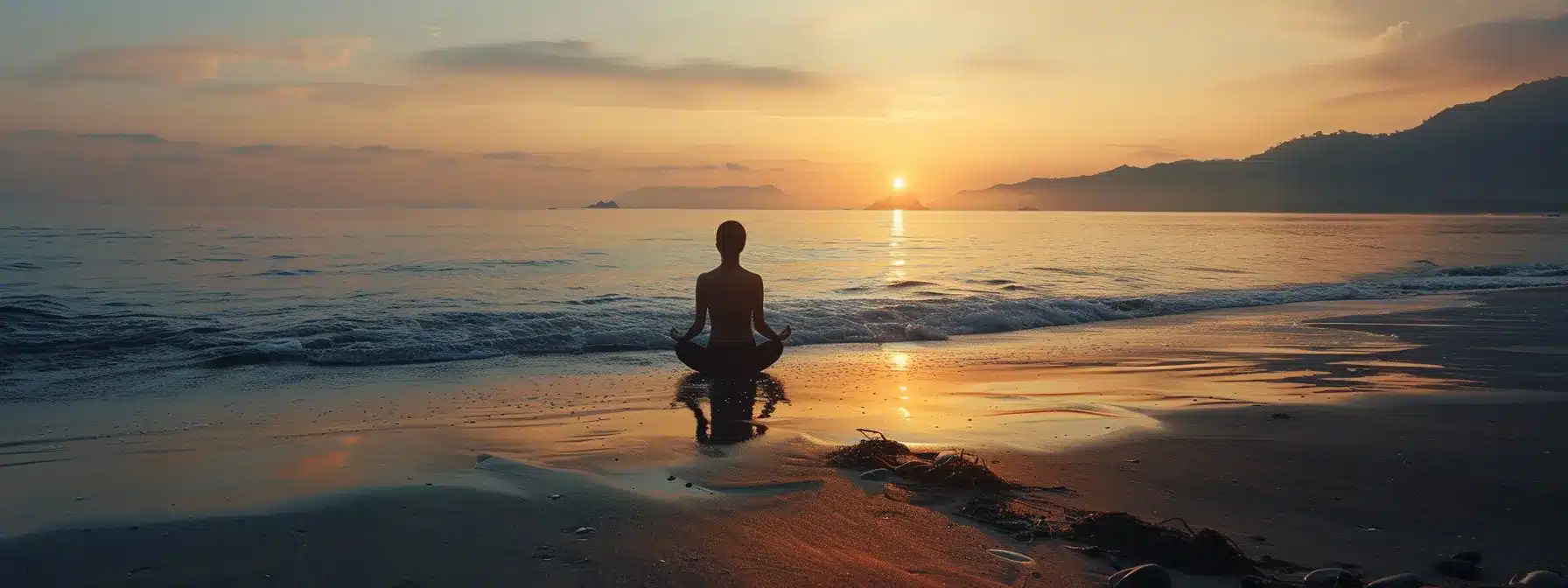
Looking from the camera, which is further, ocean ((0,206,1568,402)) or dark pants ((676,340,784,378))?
ocean ((0,206,1568,402))

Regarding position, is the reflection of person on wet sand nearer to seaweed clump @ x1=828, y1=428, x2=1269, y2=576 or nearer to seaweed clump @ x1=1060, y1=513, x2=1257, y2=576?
seaweed clump @ x1=828, y1=428, x2=1269, y2=576

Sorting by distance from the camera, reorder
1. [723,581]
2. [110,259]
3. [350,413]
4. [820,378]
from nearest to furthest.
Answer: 1. [723,581]
2. [350,413]
3. [820,378]
4. [110,259]

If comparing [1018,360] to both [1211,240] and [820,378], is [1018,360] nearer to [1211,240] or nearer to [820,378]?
[820,378]

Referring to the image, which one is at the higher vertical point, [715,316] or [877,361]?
[715,316]

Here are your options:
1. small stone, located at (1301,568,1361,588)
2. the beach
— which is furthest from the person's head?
small stone, located at (1301,568,1361,588)

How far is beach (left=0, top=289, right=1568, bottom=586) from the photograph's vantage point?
4.44 m

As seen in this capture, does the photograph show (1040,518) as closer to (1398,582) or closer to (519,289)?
(1398,582)

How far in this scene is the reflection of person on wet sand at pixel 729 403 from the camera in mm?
7512

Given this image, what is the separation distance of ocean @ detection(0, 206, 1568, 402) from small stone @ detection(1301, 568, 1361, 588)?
10767 millimetres

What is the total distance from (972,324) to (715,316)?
807 cm

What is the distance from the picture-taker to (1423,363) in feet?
38.5

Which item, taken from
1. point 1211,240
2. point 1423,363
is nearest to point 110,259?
point 1423,363

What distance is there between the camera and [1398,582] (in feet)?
13.0

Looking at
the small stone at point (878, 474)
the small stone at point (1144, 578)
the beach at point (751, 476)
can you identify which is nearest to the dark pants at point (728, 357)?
the beach at point (751, 476)
